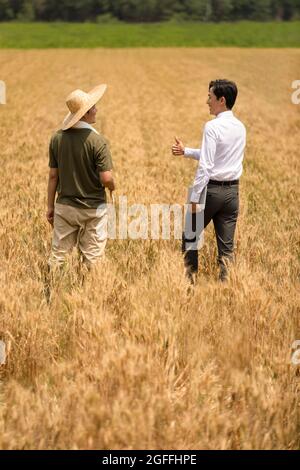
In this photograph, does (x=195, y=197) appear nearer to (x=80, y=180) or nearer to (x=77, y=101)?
(x=80, y=180)

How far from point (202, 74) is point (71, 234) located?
30229mm

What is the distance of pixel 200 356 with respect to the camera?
10.3 feet

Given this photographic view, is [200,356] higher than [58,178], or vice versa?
[58,178]

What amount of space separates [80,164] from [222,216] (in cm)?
123

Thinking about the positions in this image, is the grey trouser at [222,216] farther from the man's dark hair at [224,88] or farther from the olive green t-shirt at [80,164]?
the olive green t-shirt at [80,164]

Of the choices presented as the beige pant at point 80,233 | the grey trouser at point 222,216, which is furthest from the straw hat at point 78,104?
the grey trouser at point 222,216

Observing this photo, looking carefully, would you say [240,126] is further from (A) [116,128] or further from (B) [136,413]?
(A) [116,128]

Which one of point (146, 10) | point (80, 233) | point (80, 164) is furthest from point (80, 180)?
point (146, 10)

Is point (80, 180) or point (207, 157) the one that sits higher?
point (207, 157)

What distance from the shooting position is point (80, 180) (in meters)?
4.62

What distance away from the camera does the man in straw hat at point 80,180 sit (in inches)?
177
